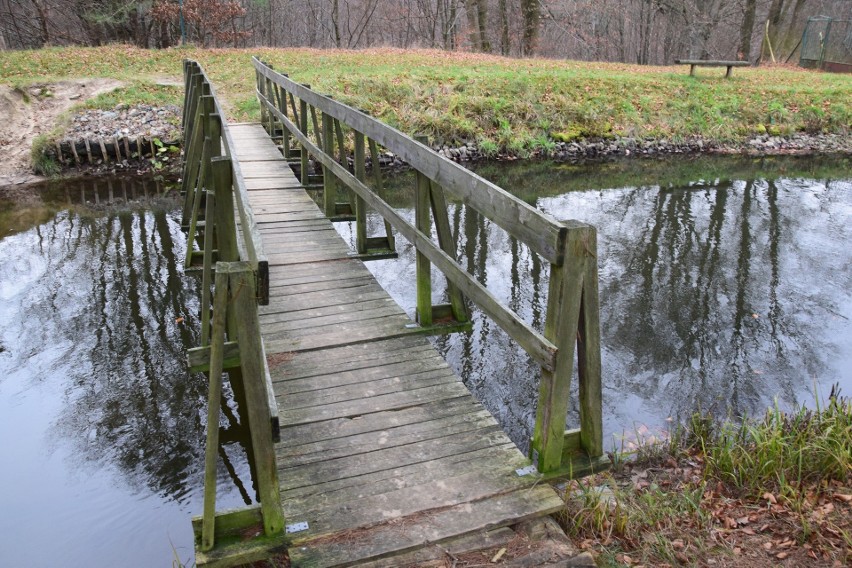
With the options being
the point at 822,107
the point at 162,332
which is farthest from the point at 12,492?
the point at 822,107

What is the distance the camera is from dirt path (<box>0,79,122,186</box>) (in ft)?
47.4

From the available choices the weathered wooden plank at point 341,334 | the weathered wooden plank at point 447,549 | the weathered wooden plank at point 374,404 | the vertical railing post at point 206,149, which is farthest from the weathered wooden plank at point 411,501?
the vertical railing post at point 206,149

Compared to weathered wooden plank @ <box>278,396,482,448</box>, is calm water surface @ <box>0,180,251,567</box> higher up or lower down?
lower down

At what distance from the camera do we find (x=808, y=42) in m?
27.0

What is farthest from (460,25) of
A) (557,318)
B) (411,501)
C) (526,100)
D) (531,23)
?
(411,501)

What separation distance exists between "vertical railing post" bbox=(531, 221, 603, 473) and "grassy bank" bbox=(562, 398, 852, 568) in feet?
1.40

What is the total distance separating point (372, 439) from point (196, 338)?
4.28 m

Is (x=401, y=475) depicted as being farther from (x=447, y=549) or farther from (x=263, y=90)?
(x=263, y=90)

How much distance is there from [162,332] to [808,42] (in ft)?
91.6

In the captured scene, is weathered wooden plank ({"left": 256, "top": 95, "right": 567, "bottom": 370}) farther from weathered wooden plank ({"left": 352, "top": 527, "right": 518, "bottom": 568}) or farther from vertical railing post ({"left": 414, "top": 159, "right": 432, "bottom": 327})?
weathered wooden plank ({"left": 352, "top": 527, "right": 518, "bottom": 568})

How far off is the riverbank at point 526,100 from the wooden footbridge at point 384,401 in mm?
11760

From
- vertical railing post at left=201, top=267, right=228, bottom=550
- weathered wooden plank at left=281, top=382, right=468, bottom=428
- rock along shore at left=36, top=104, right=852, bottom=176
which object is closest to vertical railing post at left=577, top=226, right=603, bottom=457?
weathered wooden plank at left=281, top=382, right=468, bottom=428

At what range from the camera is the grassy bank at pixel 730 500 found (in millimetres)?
3725

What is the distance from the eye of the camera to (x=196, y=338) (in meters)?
7.44
